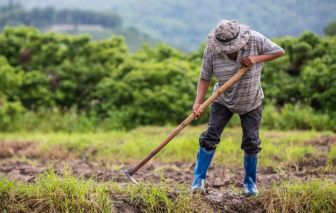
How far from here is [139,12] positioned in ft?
319

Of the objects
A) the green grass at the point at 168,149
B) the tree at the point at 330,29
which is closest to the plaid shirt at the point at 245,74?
the green grass at the point at 168,149

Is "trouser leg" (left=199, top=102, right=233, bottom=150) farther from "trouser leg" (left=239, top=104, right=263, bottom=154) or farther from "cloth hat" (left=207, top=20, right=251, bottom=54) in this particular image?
"cloth hat" (left=207, top=20, right=251, bottom=54)

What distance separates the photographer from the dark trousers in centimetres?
336

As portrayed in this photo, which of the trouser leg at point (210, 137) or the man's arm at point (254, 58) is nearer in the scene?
the man's arm at point (254, 58)

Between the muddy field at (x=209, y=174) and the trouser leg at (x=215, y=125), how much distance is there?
0.56 m

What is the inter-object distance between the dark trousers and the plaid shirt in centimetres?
9

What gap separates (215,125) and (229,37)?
948 mm

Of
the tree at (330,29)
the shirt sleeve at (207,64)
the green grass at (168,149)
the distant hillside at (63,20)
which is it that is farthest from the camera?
the distant hillside at (63,20)

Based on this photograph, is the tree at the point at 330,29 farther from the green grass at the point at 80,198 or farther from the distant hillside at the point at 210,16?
the green grass at the point at 80,198

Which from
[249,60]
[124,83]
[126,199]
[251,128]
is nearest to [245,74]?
[249,60]

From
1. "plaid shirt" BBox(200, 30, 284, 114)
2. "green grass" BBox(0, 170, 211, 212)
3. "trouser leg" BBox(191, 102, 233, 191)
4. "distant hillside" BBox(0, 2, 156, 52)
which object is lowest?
"distant hillside" BBox(0, 2, 156, 52)

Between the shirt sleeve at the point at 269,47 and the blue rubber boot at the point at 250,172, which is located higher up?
the shirt sleeve at the point at 269,47

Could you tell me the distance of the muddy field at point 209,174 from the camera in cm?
332

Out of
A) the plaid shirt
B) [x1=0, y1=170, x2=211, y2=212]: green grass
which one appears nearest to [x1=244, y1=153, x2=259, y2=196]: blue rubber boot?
the plaid shirt
